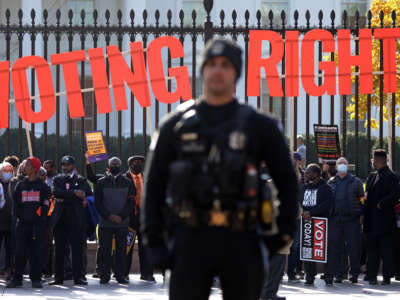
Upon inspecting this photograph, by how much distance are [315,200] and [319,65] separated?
2.30 m

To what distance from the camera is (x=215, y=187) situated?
3811 millimetres

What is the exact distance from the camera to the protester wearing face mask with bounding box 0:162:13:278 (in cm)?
1141

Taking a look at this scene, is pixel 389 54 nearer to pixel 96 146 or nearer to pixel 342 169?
pixel 342 169

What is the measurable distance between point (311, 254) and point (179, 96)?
3.18 m

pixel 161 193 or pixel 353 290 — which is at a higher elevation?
pixel 161 193

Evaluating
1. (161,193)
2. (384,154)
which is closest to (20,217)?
(384,154)

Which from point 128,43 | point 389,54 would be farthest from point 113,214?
point 128,43

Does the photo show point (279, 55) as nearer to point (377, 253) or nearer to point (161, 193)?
point (377, 253)

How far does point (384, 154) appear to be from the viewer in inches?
451

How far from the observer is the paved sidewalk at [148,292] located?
1003cm

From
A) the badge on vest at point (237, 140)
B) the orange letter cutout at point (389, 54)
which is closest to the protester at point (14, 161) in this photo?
the orange letter cutout at point (389, 54)

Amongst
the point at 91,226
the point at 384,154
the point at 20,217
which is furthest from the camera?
the point at 91,226

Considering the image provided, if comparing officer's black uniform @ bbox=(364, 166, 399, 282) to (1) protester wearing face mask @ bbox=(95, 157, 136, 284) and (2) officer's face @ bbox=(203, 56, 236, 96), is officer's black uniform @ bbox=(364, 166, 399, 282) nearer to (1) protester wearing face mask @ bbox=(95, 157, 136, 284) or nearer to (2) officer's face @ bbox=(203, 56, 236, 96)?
(1) protester wearing face mask @ bbox=(95, 157, 136, 284)

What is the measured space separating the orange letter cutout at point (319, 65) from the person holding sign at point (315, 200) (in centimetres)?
172
